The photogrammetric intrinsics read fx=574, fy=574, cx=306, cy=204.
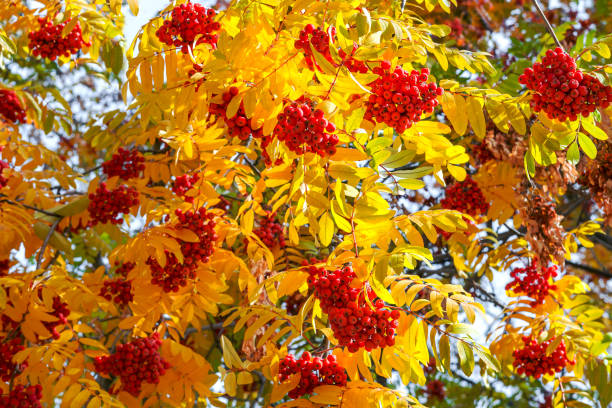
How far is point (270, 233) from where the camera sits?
3744 millimetres

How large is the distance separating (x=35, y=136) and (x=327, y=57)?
685cm

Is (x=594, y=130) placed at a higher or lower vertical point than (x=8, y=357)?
higher

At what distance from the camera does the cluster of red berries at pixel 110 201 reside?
411cm

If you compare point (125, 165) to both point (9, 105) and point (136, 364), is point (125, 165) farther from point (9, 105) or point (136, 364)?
point (136, 364)

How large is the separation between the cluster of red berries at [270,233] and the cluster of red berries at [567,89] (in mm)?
1898

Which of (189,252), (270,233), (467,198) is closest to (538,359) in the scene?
(467,198)

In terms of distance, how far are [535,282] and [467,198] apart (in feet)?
2.46

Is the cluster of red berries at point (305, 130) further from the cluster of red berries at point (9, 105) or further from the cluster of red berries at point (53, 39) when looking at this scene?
the cluster of red berries at point (9, 105)

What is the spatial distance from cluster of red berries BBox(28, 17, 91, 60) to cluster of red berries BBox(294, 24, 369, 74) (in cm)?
268

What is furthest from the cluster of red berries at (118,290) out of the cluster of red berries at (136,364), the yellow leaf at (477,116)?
the yellow leaf at (477,116)

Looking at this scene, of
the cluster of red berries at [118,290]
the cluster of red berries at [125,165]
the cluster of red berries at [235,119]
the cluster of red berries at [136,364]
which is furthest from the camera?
the cluster of red berries at [125,165]

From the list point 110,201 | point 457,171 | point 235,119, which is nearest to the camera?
point 235,119

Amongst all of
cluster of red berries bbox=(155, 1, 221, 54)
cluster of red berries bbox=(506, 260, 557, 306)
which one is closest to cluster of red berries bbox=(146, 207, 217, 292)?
cluster of red berries bbox=(155, 1, 221, 54)

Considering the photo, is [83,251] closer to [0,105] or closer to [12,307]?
[0,105]
